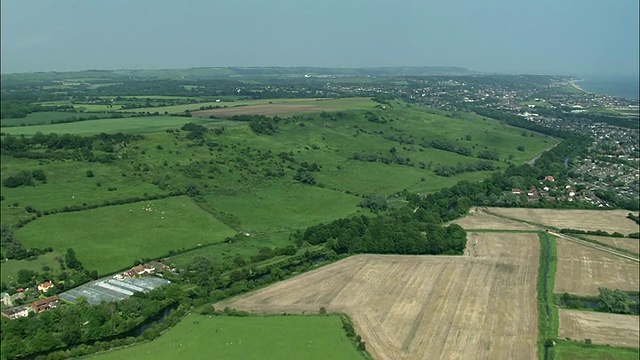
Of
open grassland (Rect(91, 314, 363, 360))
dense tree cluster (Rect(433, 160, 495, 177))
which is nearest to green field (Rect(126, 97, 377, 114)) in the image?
dense tree cluster (Rect(433, 160, 495, 177))

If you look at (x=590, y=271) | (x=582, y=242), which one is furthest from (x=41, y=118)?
(x=590, y=271)

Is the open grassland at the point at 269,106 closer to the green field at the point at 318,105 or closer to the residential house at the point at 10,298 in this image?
the green field at the point at 318,105

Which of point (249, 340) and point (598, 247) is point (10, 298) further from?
point (598, 247)

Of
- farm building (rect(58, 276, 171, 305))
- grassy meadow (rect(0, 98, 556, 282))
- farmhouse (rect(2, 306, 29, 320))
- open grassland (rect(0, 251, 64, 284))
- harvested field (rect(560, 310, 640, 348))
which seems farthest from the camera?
grassy meadow (rect(0, 98, 556, 282))

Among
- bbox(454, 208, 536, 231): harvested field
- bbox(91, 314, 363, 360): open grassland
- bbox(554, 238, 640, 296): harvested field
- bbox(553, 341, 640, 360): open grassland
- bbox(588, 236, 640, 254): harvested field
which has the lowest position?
bbox(454, 208, 536, 231): harvested field

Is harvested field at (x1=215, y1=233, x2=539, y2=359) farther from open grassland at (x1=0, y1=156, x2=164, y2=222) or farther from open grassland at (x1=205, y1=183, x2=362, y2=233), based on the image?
open grassland at (x1=0, y1=156, x2=164, y2=222)

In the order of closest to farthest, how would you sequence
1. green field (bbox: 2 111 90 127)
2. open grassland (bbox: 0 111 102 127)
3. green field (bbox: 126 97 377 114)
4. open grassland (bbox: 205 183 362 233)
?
open grassland (bbox: 205 183 362 233)
open grassland (bbox: 0 111 102 127)
green field (bbox: 2 111 90 127)
green field (bbox: 126 97 377 114)
